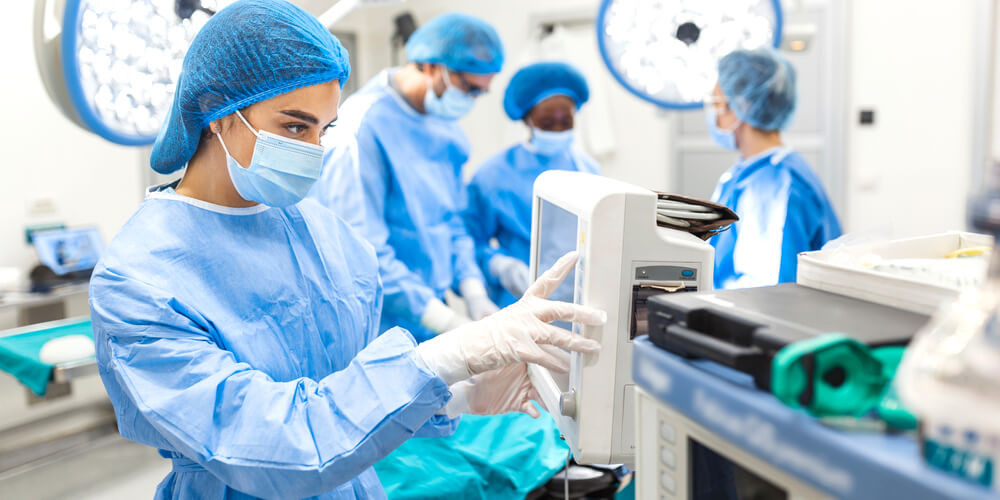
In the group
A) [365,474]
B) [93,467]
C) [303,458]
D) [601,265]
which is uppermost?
[601,265]

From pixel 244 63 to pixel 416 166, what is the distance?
3.76ft

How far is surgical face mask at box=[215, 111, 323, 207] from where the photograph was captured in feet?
3.61

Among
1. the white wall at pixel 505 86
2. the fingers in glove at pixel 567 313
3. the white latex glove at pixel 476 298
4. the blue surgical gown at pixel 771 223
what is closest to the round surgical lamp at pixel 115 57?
the fingers in glove at pixel 567 313

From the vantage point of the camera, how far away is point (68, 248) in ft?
10.7

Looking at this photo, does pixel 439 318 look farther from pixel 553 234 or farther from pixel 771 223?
pixel 771 223

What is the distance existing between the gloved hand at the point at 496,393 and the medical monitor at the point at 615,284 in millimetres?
278

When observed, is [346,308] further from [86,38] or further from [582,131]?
[582,131]

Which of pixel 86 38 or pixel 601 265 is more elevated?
pixel 86 38

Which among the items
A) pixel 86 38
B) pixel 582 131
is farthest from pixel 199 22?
pixel 582 131

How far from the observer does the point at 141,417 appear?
3.24 ft

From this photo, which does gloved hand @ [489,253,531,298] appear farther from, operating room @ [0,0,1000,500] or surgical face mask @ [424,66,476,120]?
surgical face mask @ [424,66,476,120]

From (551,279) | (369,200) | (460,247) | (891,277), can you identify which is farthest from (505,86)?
(891,277)

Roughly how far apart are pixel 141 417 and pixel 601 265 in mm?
656

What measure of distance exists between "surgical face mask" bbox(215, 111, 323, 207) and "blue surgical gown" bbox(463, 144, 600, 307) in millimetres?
1456
